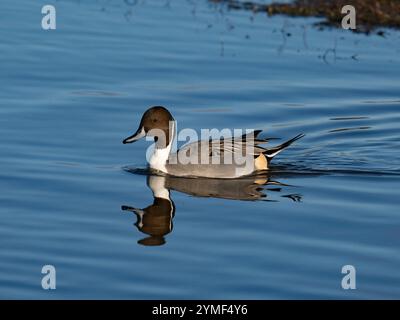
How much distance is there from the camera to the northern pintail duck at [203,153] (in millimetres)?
10055

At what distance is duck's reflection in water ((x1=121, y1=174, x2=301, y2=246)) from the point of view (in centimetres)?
845

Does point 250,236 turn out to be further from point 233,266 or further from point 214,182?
point 214,182

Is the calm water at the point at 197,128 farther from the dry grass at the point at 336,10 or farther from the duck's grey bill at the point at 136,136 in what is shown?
the dry grass at the point at 336,10

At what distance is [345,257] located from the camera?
770 centimetres

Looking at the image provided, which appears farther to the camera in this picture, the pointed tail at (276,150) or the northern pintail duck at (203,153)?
the pointed tail at (276,150)

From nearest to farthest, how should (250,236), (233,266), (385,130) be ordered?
(233,266), (250,236), (385,130)

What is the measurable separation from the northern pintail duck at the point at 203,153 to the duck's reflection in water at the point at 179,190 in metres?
0.09

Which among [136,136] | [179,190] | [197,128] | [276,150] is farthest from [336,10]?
[179,190]

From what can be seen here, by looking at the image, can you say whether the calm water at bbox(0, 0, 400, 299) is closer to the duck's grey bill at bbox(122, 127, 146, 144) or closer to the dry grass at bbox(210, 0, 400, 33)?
the duck's grey bill at bbox(122, 127, 146, 144)

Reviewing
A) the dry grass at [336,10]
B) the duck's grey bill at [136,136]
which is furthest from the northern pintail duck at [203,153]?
the dry grass at [336,10]

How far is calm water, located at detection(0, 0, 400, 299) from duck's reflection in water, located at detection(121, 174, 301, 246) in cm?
4

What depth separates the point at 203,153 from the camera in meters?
10.0
